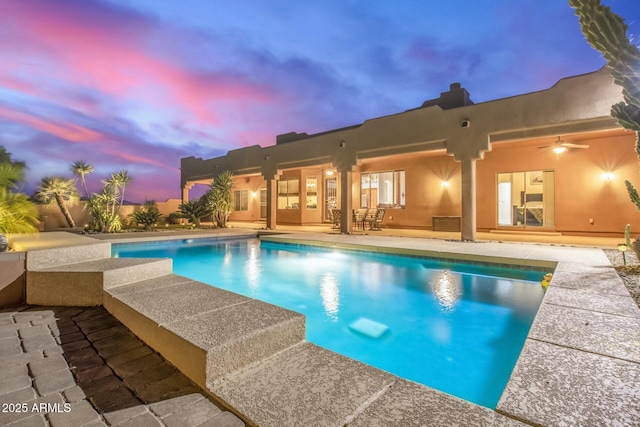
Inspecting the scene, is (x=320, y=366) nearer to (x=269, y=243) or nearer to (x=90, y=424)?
(x=90, y=424)

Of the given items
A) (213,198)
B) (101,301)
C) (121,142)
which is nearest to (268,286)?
(101,301)

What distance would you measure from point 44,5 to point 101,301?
12461 millimetres

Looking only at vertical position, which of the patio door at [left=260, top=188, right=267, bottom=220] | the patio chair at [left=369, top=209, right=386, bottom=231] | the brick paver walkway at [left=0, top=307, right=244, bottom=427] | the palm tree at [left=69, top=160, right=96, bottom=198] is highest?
the palm tree at [left=69, top=160, right=96, bottom=198]

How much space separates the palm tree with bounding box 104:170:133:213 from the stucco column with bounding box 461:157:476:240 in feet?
42.0

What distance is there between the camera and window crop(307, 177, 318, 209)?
16.1 m

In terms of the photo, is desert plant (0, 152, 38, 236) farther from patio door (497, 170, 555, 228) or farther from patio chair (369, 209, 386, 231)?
patio door (497, 170, 555, 228)

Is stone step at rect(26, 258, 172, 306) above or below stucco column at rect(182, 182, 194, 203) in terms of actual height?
below

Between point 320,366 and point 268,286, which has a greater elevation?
point 320,366

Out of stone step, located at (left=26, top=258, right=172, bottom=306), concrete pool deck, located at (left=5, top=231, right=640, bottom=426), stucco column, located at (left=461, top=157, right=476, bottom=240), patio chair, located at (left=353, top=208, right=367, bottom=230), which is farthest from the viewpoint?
patio chair, located at (left=353, top=208, right=367, bottom=230)

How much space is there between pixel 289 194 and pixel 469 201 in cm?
1039

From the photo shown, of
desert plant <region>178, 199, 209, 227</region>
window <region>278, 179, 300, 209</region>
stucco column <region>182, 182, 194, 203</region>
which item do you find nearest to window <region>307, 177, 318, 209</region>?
window <region>278, 179, 300, 209</region>

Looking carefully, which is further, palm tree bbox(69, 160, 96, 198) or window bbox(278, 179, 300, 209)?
window bbox(278, 179, 300, 209)

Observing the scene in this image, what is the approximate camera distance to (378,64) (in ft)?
139

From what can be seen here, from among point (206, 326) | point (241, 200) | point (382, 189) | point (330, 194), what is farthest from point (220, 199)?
point (206, 326)
